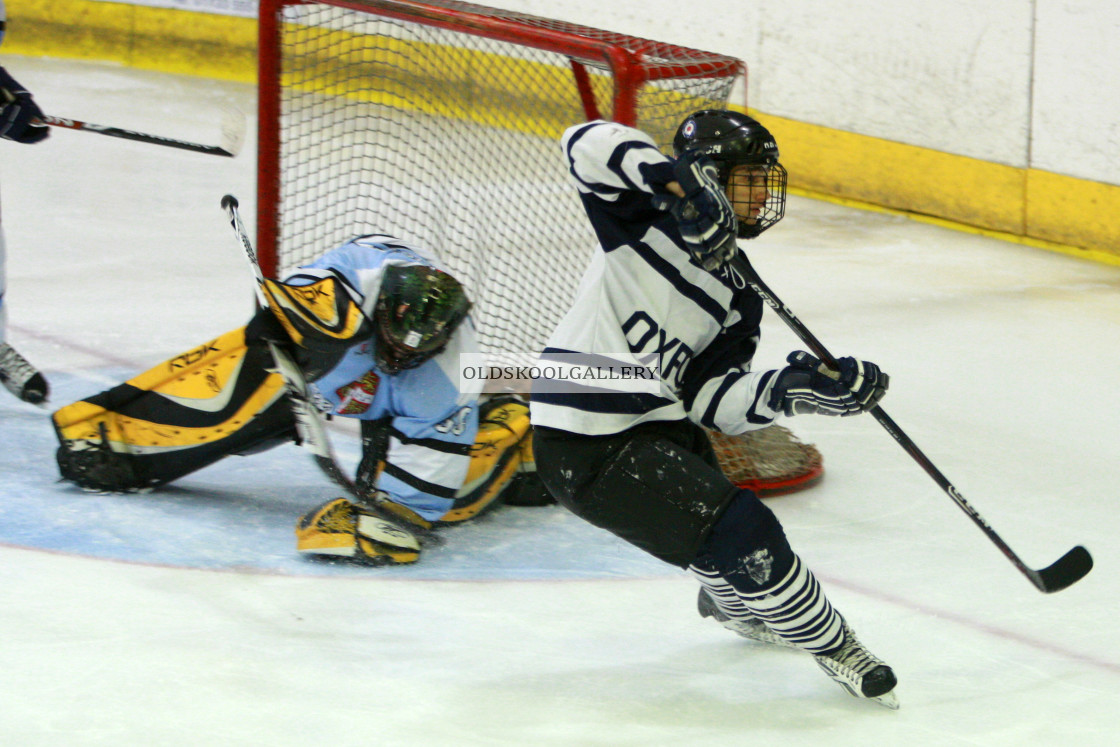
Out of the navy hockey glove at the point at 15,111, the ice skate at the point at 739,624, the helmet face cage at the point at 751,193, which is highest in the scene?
the helmet face cage at the point at 751,193

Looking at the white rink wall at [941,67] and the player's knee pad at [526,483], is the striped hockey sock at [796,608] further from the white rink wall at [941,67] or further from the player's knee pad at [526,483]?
the white rink wall at [941,67]

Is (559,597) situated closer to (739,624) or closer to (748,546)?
(739,624)

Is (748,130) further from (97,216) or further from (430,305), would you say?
(97,216)

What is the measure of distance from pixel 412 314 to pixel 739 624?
2.98 ft

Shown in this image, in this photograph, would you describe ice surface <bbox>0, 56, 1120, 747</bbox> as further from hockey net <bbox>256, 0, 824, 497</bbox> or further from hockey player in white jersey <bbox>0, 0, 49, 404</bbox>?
hockey net <bbox>256, 0, 824, 497</bbox>

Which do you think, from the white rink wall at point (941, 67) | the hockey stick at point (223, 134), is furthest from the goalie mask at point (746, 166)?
the white rink wall at point (941, 67)

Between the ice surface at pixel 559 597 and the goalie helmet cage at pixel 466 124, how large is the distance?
2.15 ft

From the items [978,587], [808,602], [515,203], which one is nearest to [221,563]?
[808,602]

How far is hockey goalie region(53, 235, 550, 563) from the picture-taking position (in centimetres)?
267

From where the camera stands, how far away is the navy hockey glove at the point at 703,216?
5.98 feet

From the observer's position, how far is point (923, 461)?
217 cm

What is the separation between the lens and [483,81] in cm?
434

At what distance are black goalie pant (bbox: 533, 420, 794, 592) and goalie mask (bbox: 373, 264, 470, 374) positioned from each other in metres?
0.71

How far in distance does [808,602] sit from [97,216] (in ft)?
14.0
